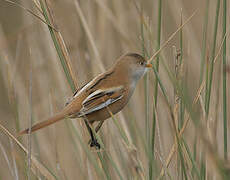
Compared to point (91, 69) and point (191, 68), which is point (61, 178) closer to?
point (91, 69)

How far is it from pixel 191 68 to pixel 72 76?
155 cm

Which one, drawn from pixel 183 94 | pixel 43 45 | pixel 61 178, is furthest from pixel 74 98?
pixel 43 45

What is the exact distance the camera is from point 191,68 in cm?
349

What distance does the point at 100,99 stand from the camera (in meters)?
2.22

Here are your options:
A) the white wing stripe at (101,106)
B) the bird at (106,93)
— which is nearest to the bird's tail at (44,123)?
the bird at (106,93)

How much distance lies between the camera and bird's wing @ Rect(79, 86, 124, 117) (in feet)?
7.13

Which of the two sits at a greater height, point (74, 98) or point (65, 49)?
point (65, 49)

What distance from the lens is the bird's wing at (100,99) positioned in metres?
2.17

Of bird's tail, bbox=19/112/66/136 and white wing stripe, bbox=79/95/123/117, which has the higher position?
bird's tail, bbox=19/112/66/136

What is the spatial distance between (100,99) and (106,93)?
0.07 meters

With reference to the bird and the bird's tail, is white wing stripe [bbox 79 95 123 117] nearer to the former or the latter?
the bird

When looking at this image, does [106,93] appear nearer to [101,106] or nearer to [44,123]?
[101,106]

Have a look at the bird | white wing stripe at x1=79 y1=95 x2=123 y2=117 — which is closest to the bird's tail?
the bird

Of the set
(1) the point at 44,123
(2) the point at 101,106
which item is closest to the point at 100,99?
(2) the point at 101,106
